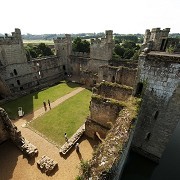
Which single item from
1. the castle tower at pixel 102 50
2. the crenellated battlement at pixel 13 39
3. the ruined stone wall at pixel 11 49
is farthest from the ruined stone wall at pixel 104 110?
the crenellated battlement at pixel 13 39

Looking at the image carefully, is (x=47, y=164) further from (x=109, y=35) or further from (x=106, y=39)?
(x=109, y=35)

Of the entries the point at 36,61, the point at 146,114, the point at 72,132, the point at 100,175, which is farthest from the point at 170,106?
the point at 36,61

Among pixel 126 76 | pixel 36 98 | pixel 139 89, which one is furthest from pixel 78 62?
pixel 139 89

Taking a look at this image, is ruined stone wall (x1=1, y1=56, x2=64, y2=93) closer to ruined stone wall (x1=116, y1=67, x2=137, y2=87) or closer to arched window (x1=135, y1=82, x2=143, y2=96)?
ruined stone wall (x1=116, y1=67, x2=137, y2=87)

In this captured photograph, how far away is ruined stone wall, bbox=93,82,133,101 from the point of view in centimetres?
1355

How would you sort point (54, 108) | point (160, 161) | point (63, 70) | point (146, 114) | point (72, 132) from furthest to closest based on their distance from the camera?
point (63, 70) < point (54, 108) < point (72, 132) < point (160, 161) < point (146, 114)

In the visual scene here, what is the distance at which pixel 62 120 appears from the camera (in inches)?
647

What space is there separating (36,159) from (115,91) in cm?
949

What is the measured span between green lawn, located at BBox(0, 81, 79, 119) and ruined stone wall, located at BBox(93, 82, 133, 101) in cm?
968

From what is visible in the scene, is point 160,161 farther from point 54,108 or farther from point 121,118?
point 54,108

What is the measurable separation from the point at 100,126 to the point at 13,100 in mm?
15019

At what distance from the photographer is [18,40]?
2319 cm

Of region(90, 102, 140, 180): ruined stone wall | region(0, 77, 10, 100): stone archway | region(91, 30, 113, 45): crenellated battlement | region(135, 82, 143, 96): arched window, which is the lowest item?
region(0, 77, 10, 100): stone archway

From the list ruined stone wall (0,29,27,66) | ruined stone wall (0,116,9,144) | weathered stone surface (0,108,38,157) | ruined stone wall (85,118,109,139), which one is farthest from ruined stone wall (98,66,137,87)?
ruined stone wall (0,29,27,66)
